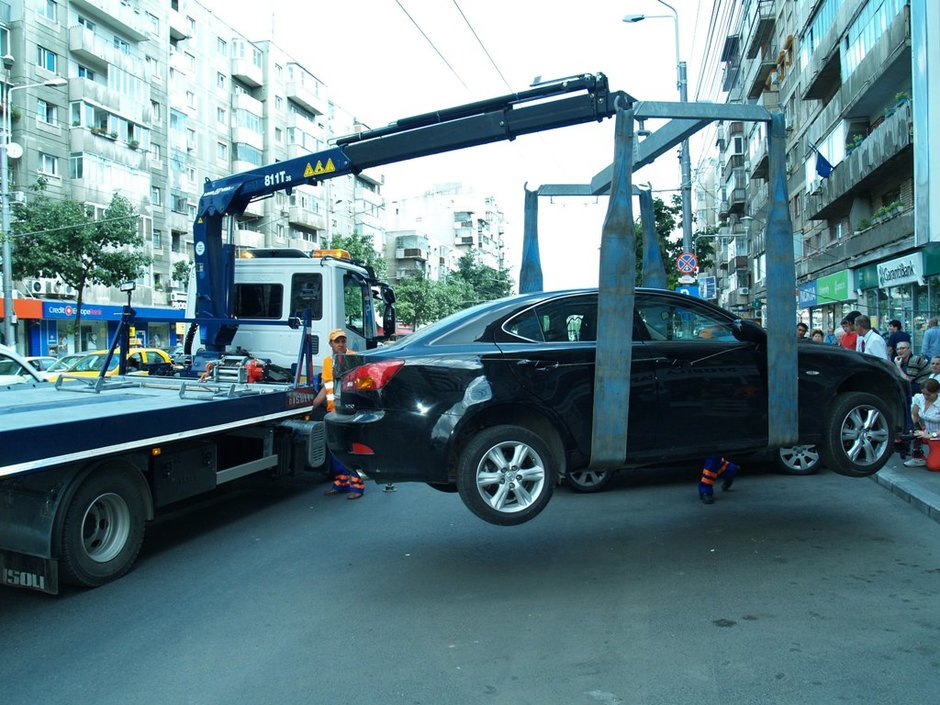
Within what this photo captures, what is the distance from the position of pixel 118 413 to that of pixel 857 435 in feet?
18.0

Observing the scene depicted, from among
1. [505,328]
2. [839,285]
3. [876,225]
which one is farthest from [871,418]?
[839,285]

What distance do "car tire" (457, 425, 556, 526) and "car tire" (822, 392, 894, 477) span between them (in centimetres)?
246

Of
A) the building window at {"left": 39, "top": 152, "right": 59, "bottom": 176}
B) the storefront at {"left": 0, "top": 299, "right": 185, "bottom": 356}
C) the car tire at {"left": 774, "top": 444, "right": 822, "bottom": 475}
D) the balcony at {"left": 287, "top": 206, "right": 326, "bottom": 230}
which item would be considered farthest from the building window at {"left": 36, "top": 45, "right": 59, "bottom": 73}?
the car tire at {"left": 774, "top": 444, "right": 822, "bottom": 475}

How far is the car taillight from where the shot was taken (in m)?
5.07

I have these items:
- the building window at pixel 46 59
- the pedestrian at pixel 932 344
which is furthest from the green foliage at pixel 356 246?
the pedestrian at pixel 932 344

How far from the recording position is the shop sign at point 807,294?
3113 cm

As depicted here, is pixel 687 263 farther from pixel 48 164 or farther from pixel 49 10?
pixel 49 10

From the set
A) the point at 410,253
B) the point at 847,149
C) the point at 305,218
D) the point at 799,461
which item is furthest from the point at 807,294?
the point at 410,253

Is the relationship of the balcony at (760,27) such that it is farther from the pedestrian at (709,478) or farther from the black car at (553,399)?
the black car at (553,399)

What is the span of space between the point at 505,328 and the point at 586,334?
24.1 inches

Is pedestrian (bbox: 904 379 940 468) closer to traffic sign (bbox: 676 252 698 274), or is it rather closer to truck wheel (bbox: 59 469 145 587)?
truck wheel (bbox: 59 469 145 587)

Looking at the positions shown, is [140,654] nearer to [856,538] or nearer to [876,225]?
[856,538]

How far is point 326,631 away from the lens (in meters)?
4.53

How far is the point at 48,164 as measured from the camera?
3572cm
